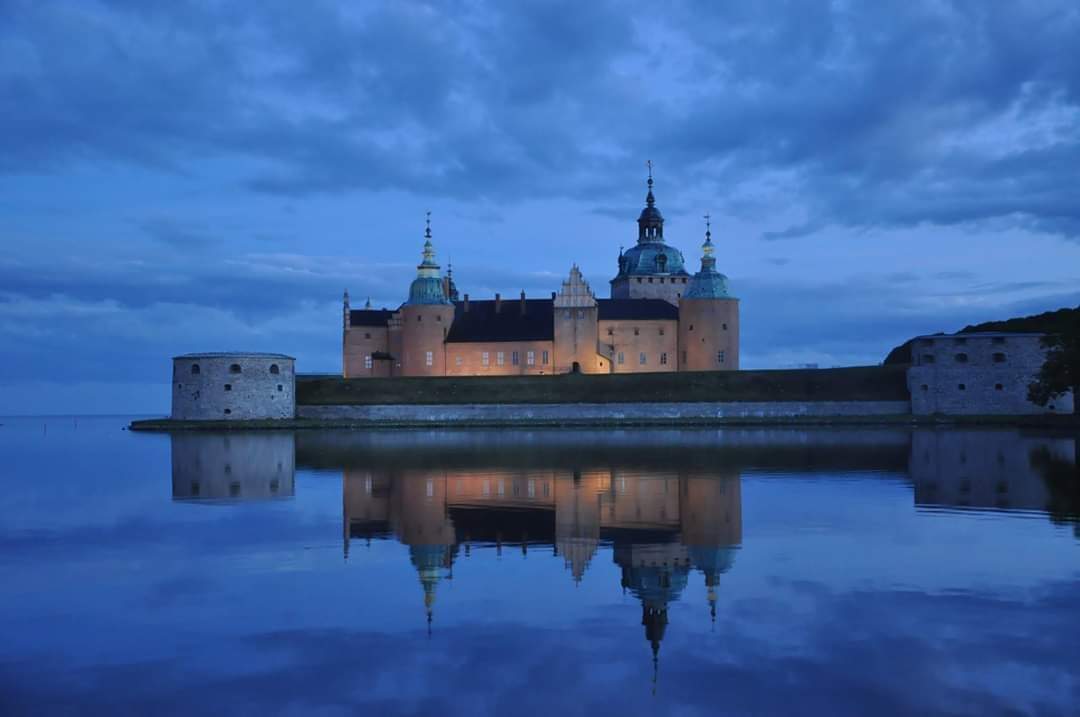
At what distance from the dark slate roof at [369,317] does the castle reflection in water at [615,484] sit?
2915 centimetres

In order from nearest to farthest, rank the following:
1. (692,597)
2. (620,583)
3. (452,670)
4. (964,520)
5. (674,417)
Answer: (452,670) → (692,597) → (620,583) → (964,520) → (674,417)

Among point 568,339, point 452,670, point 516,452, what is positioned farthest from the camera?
point 568,339

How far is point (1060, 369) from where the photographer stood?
44906mm

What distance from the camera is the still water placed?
7043 mm

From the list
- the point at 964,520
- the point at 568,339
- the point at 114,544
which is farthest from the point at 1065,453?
the point at 568,339

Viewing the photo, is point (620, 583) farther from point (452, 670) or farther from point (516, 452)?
point (516, 452)

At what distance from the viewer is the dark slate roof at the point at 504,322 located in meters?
66.4

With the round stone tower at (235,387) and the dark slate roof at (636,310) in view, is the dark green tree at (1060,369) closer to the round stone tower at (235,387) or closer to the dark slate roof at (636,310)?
the dark slate roof at (636,310)

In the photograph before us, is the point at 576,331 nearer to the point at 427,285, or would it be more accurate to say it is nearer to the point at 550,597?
the point at 427,285

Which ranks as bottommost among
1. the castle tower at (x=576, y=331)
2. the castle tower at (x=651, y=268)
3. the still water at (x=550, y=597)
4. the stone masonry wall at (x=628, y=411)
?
the still water at (x=550, y=597)

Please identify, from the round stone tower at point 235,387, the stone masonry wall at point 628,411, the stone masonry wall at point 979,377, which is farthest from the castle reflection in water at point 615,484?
the round stone tower at point 235,387

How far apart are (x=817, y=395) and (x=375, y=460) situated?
31.1 meters

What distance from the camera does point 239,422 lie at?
5534 centimetres

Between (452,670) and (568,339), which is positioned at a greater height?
(568,339)
